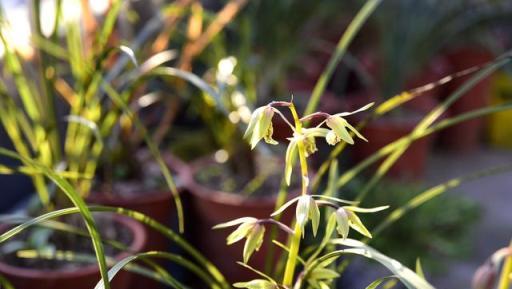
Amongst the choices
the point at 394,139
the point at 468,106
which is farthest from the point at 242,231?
the point at 468,106

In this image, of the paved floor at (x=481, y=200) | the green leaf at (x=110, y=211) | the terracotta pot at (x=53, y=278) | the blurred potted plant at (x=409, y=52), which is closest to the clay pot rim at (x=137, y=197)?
the terracotta pot at (x=53, y=278)

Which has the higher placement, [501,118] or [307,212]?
[307,212]

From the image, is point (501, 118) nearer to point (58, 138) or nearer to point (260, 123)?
point (58, 138)

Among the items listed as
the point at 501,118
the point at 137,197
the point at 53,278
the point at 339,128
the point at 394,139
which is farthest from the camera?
the point at 501,118

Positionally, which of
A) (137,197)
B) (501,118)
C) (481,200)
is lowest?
(481,200)

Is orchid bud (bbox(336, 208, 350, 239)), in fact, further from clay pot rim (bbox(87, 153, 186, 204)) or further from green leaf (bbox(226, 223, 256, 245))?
clay pot rim (bbox(87, 153, 186, 204))

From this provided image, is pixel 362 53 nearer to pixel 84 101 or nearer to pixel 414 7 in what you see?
pixel 414 7

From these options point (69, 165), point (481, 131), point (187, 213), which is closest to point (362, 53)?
point (481, 131)
